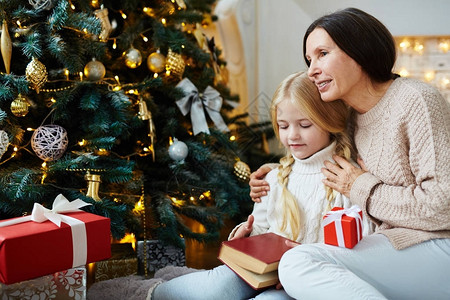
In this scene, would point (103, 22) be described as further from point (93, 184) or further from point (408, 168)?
point (408, 168)

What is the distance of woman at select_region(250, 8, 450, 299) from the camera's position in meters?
0.96

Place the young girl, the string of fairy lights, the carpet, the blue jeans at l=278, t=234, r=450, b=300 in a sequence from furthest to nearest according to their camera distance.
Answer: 1. the string of fairy lights
2. the carpet
3. the young girl
4. the blue jeans at l=278, t=234, r=450, b=300

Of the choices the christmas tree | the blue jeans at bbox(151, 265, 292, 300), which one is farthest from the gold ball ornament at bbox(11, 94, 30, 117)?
the blue jeans at bbox(151, 265, 292, 300)

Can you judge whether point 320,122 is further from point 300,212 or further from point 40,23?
point 40,23

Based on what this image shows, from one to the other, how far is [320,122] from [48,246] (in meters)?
0.78

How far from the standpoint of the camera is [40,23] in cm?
142

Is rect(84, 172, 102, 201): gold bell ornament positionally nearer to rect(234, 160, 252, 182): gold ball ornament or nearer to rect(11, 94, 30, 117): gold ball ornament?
rect(11, 94, 30, 117): gold ball ornament

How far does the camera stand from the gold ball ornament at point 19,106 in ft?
4.47

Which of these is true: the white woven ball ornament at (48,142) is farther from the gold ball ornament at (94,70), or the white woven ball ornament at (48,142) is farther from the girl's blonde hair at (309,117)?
the girl's blonde hair at (309,117)

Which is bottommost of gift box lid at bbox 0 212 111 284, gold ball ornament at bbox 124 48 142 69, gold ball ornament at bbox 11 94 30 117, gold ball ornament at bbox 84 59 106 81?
gift box lid at bbox 0 212 111 284

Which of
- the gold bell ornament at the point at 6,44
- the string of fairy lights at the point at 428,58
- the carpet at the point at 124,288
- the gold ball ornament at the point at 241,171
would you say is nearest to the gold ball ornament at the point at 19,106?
the gold bell ornament at the point at 6,44

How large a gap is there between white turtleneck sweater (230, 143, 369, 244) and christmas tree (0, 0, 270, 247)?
38 cm

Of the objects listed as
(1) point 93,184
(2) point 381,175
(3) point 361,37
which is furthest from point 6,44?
(2) point 381,175

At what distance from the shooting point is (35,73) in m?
1.34
